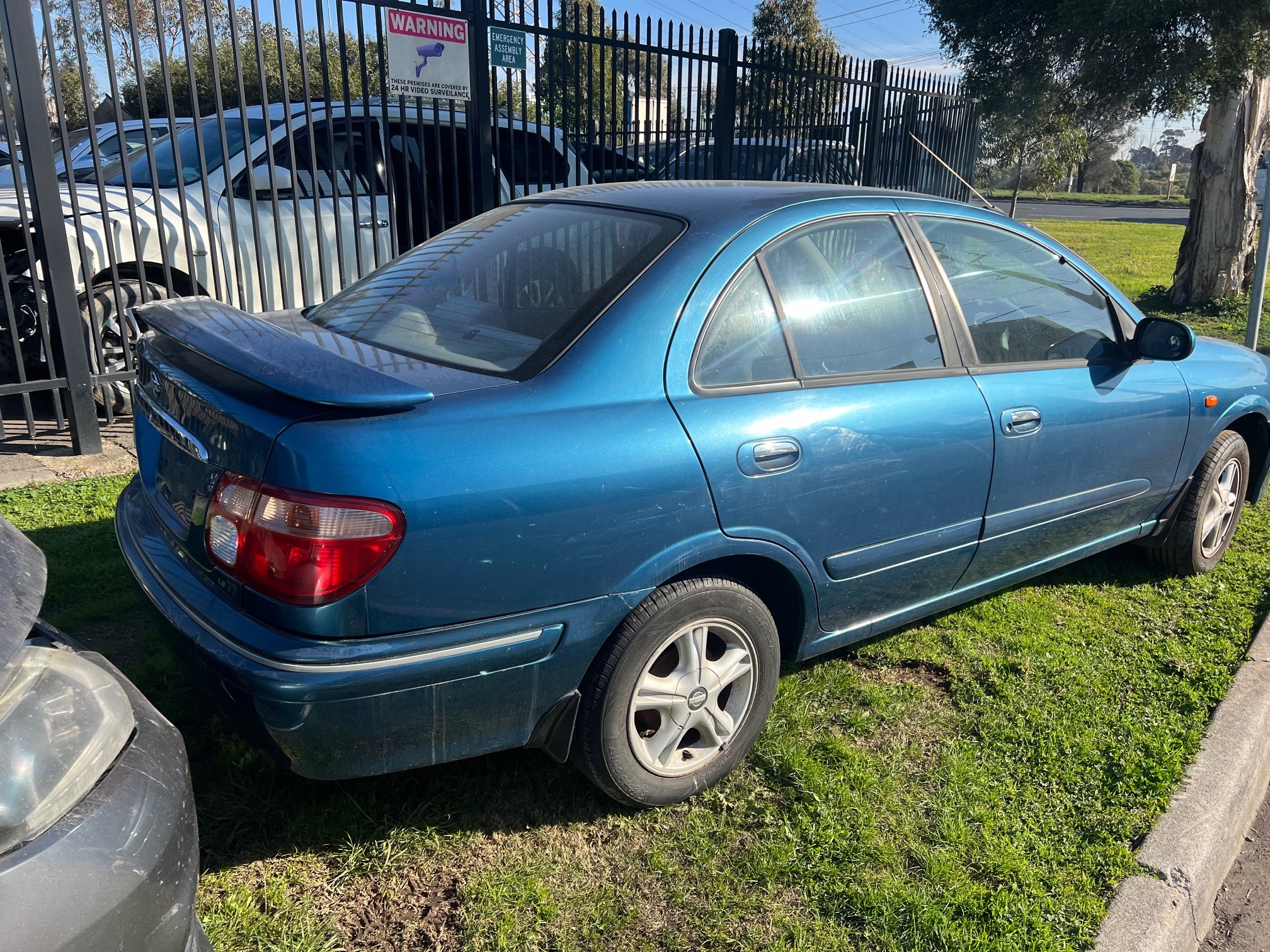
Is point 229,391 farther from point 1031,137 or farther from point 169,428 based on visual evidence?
point 1031,137

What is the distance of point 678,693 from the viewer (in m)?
2.60

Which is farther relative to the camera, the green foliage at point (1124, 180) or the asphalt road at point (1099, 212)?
the green foliage at point (1124, 180)

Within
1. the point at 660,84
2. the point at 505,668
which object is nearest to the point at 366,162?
the point at 660,84

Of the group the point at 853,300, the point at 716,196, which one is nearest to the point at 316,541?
the point at 716,196

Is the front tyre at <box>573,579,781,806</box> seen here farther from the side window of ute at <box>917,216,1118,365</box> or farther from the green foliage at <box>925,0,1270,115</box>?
the green foliage at <box>925,0,1270,115</box>

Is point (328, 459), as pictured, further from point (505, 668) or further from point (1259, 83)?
point (1259, 83)

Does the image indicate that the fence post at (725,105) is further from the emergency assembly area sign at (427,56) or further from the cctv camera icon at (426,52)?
the cctv camera icon at (426,52)

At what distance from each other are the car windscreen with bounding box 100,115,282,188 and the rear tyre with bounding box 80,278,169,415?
0.80 m

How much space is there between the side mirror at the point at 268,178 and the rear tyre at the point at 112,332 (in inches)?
34.8

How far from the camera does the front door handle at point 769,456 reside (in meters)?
2.54

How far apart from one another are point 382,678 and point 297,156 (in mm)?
5316

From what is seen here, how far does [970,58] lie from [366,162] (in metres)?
8.65

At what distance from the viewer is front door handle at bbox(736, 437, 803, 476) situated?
2537 mm

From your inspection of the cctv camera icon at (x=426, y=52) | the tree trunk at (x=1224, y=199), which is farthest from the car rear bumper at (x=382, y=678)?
the tree trunk at (x=1224, y=199)
